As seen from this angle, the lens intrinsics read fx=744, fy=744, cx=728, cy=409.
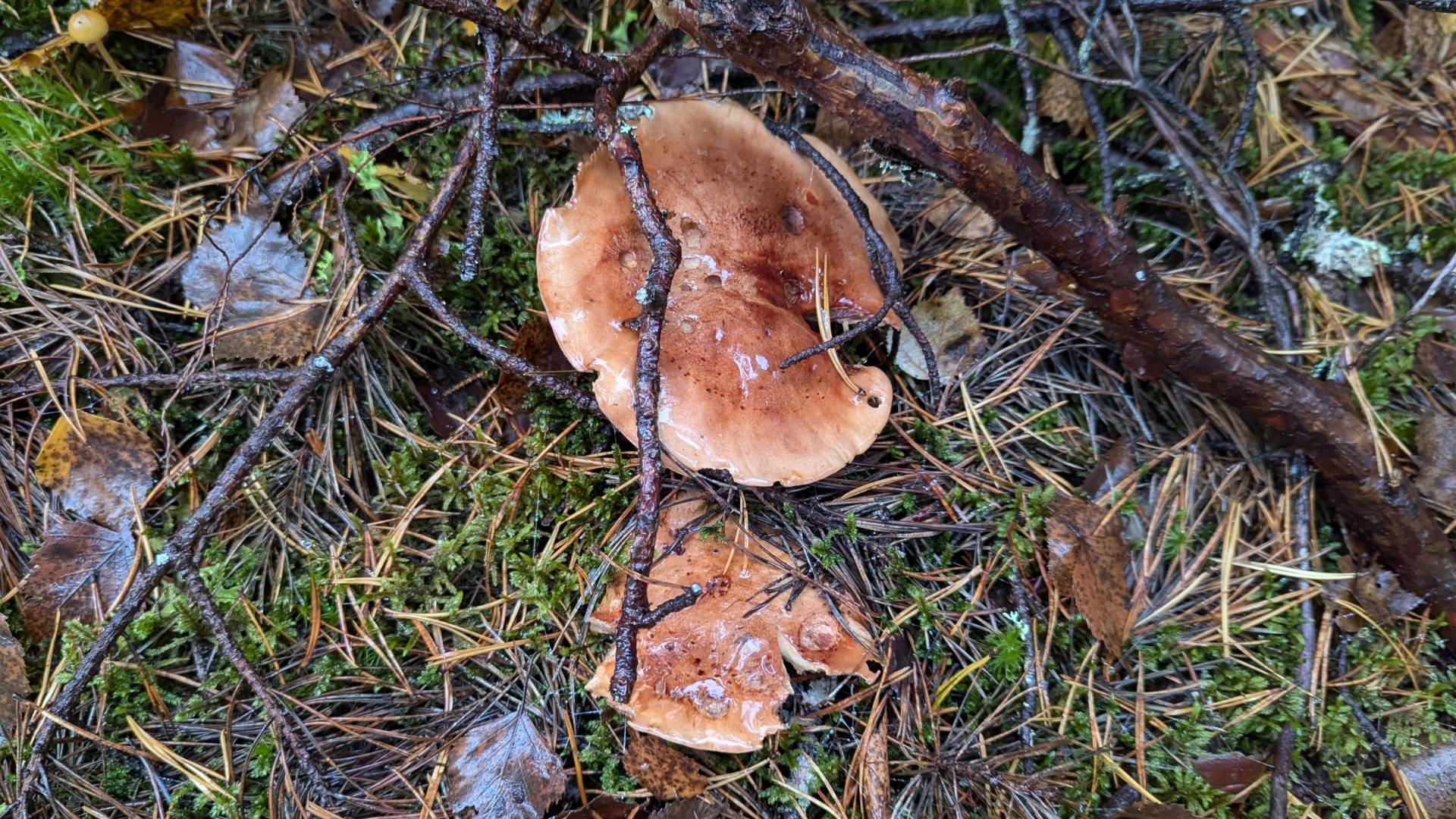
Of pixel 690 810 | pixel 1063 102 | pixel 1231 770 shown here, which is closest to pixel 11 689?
pixel 690 810

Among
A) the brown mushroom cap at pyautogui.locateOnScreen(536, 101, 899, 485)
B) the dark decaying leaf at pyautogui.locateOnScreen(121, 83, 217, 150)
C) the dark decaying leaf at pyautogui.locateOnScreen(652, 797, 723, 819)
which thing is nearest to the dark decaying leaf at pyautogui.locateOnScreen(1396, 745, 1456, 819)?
the brown mushroom cap at pyautogui.locateOnScreen(536, 101, 899, 485)

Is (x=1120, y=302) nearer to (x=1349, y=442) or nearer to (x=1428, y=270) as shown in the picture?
(x=1349, y=442)

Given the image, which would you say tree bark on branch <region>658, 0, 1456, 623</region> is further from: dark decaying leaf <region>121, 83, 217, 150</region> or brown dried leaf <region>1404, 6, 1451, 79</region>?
dark decaying leaf <region>121, 83, 217, 150</region>

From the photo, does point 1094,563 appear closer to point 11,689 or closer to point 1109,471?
point 1109,471

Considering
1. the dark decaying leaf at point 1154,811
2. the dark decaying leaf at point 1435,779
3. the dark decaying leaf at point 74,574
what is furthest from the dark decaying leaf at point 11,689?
the dark decaying leaf at point 1435,779

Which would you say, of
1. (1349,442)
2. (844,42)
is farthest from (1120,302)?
(844,42)

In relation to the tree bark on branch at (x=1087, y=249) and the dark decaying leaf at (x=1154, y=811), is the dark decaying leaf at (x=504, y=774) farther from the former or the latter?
the tree bark on branch at (x=1087, y=249)
